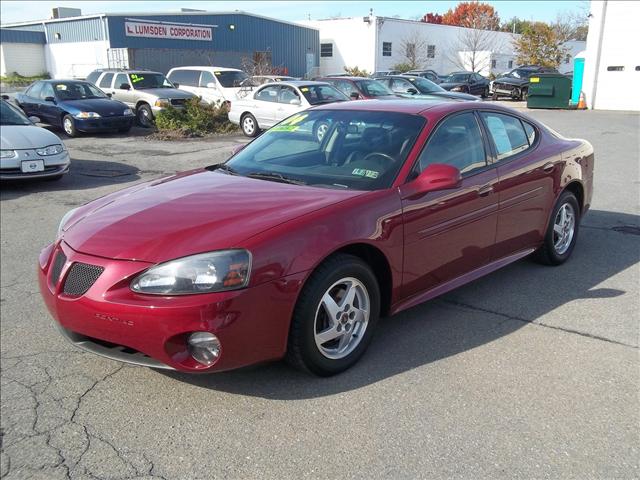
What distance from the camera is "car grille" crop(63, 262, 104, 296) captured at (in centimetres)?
312

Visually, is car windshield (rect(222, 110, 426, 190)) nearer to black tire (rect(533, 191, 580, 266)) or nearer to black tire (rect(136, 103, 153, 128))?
black tire (rect(533, 191, 580, 266))

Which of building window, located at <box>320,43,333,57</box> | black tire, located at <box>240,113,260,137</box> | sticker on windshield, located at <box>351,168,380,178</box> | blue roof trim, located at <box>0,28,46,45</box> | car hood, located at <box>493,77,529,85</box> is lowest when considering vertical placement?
black tire, located at <box>240,113,260,137</box>

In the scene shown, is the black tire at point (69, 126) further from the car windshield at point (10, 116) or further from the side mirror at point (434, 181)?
the side mirror at point (434, 181)

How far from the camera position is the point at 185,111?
670 inches

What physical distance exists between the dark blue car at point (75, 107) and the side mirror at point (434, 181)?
44.6 ft

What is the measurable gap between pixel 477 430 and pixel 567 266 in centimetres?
300

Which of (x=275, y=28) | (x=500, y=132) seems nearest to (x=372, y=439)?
(x=500, y=132)

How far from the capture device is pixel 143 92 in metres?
18.0

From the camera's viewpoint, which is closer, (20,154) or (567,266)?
(567,266)

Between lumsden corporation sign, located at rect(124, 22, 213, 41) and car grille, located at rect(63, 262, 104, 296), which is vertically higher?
lumsden corporation sign, located at rect(124, 22, 213, 41)

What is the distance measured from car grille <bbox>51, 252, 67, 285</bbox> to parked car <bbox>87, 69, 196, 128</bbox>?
14.2m

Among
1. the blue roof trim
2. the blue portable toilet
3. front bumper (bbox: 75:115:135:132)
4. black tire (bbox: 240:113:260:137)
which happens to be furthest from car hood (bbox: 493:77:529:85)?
the blue roof trim

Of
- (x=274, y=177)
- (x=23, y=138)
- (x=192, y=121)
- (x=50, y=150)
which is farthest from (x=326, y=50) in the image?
(x=274, y=177)

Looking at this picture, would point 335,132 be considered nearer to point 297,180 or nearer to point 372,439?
point 297,180
